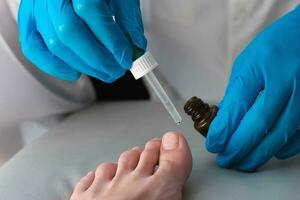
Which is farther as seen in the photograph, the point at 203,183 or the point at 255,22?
the point at 255,22

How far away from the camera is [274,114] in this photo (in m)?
0.66

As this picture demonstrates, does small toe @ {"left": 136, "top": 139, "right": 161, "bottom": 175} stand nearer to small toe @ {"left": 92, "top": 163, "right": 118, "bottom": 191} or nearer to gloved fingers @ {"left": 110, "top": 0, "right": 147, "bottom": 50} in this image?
small toe @ {"left": 92, "top": 163, "right": 118, "bottom": 191}

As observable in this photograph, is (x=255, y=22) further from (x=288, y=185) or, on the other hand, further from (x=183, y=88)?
(x=288, y=185)

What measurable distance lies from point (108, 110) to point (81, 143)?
0.63ft

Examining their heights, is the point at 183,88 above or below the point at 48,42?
below

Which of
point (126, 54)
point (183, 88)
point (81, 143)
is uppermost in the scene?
point (126, 54)

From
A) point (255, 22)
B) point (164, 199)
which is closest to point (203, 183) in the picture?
point (164, 199)

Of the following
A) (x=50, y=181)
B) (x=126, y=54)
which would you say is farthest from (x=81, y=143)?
(x=126, y=54)

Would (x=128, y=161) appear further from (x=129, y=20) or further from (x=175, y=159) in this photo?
(x=129, y=20)

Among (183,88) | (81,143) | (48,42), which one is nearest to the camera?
(48,42)

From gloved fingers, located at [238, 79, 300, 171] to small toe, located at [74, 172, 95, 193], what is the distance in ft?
0.72

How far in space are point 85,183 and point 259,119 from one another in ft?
0.82

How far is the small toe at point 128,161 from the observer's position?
0.74m

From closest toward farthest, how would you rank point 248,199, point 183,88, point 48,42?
point 248,199
point 48,42
point 183,88
